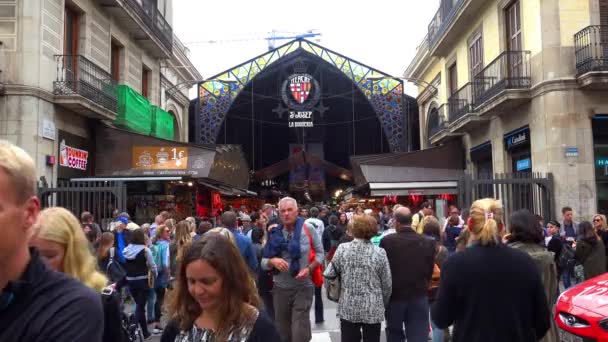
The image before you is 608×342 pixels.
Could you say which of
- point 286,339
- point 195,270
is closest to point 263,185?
point 286,339

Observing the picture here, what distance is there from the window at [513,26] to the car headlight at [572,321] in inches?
496

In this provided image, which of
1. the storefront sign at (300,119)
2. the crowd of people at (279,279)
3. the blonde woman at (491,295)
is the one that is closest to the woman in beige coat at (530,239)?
the crowd of people at (279,279)

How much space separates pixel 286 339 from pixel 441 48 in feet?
66.0

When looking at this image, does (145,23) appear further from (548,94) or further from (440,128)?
(548,94)

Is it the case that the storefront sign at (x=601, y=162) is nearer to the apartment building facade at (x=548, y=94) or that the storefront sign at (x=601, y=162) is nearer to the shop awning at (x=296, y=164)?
the apartment building facade at (x=548, y=94)

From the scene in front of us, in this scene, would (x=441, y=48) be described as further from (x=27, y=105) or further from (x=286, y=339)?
(x=286, y=339)

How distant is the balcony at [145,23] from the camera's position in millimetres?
17844

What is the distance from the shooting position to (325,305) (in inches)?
401

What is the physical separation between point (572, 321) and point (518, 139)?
38.9 feet

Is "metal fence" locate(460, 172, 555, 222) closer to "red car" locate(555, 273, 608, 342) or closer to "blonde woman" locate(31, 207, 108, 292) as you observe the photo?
"red car" locate(555, 273, 608, 342)

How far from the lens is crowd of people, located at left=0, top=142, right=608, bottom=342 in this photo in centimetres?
158

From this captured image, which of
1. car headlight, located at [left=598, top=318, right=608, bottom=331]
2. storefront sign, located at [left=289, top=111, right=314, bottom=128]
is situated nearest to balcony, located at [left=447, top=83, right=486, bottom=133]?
storefront sign, located at [left=289, top=111, right=314, bottom=128]

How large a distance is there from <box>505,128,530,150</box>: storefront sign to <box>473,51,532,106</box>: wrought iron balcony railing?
4.54 feet

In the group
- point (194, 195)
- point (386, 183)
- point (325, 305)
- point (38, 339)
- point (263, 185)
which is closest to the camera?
point (38, 339)
